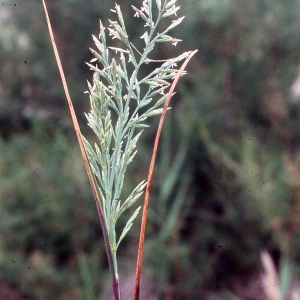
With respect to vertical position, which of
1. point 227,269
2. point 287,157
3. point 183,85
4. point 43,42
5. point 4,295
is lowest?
point 227,269

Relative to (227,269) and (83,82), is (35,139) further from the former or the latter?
(227,269)

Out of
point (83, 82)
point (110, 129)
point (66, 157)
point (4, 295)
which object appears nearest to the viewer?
point (110, 129)

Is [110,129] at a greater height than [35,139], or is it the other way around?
[110,129]

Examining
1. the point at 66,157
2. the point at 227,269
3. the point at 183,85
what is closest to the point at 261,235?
the point at 227,269

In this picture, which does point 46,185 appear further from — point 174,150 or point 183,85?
point 183,85

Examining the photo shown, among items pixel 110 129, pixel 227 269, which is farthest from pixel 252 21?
pixel 110 129

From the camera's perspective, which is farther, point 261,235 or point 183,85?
point 183,85

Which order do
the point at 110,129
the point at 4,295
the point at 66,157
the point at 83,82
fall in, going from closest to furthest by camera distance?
1. the point at 110,129
2. the point at 4,295
3. the point at 66,157
4. the point at 83,82
